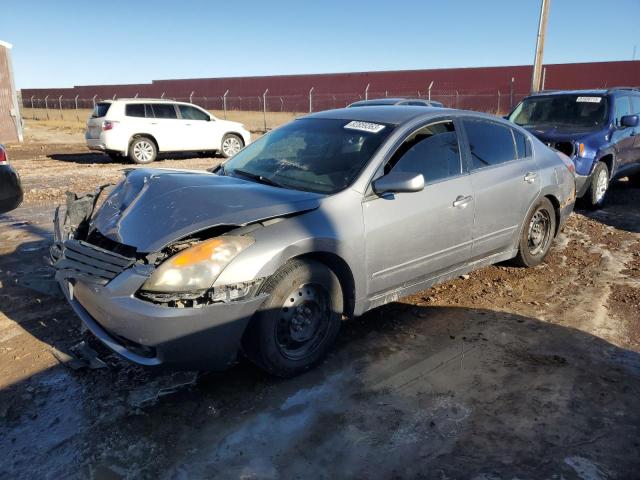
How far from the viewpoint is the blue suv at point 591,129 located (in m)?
7.82

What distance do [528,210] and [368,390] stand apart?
2.70 m

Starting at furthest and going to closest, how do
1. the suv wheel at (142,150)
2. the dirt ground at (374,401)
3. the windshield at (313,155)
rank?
1. the suv wheel at (142,150)
2. the windshield at (313,155)
3. the dirt ground at (374,401)

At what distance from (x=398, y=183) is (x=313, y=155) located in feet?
2.73

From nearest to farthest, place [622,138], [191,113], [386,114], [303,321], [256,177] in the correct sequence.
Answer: [303,321]
[256,177]
[386,114]
[622,138]
[191,113]

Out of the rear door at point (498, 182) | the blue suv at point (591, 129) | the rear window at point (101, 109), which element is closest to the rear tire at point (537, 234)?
the rear door at point (498, 182)

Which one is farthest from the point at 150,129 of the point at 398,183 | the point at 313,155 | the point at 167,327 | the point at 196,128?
the point at 167,327

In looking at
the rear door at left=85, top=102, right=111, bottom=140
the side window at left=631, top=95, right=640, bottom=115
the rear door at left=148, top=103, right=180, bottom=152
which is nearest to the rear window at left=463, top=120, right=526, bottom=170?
the side window at left=631, top=95, right=640, bottom=115

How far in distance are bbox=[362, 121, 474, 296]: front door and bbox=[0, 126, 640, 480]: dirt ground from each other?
0.51 meters

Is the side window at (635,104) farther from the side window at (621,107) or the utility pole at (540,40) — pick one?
the utility pole at (540,40)

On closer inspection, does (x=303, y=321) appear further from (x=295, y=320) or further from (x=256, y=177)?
(x=256, y=177)

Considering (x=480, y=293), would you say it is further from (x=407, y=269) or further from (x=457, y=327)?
(x=407, y=269)

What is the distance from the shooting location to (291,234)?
307cm

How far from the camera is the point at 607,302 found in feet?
15.1

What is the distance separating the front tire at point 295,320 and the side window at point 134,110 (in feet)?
40.3
